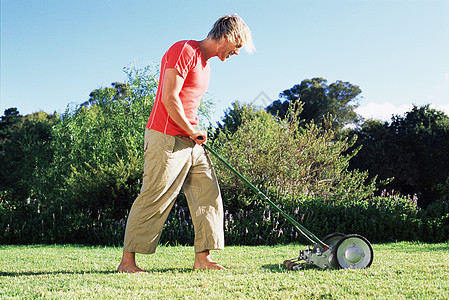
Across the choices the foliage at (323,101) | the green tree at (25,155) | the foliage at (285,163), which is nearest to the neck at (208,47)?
the foliage at (285,163)

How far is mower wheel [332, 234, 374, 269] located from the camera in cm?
342

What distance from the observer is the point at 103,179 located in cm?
738

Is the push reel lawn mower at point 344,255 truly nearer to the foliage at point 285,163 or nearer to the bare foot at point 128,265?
the bare foot at point 128,265

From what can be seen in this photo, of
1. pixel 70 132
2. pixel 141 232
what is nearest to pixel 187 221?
pixel 141 232

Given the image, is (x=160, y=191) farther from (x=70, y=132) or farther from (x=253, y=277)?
(x=70, y=132)

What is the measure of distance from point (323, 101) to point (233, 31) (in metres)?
29.3

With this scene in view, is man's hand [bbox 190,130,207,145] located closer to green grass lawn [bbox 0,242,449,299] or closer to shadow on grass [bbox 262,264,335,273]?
green grass lawn [bbox 0,242,449,299]

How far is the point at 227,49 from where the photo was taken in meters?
3.63

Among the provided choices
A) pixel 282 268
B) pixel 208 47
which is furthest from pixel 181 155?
pixel 282 268

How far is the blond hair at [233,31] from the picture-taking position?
3562mm

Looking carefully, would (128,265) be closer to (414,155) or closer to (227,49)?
(227,49)

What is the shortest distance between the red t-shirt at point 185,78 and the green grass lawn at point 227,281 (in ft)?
3.81

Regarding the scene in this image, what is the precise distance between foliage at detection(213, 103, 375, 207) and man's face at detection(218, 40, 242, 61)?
13.3 feet

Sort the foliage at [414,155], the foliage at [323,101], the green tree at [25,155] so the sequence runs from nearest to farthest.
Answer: the green tree at [25,155] → the foliage at [414,155] → the foliage at [323,101]
